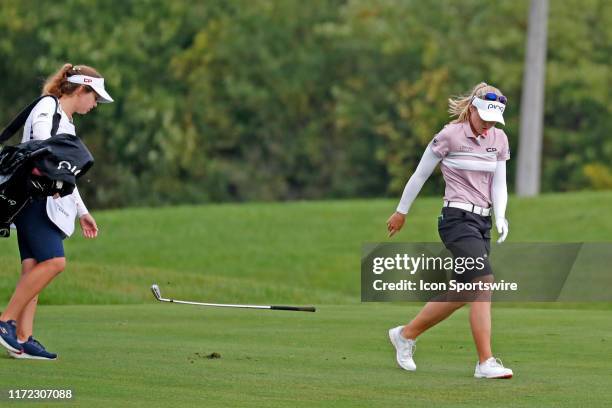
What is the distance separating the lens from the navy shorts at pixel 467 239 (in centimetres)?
940

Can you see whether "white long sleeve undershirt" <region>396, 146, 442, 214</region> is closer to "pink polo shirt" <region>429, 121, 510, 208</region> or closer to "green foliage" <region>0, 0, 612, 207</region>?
"pink polo shirt" <region>429, 121, 510, 208</region>

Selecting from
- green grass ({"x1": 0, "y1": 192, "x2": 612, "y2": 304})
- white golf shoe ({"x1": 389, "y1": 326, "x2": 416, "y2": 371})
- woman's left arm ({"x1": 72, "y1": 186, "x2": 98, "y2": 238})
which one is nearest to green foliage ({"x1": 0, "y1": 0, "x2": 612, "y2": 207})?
green grass ({"x1": 0, "y1": 192, "x2": 612, "y2": 304})

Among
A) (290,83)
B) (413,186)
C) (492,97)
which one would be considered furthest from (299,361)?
(290,83)

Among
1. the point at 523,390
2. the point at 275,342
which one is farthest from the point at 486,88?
the point at 275,342

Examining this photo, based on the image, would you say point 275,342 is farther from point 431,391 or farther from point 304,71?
point 304,71

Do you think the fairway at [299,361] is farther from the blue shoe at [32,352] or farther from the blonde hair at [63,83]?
the blonde hair at [63,83]

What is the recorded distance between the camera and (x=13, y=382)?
28.2ft

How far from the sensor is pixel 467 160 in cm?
956

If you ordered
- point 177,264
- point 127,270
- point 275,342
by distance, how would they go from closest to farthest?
point 275,342 < point 127,270 < point 177,264

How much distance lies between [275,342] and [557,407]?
3.51 metres

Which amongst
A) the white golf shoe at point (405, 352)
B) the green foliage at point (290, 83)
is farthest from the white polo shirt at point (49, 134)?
the green foliage at point (290, 83)

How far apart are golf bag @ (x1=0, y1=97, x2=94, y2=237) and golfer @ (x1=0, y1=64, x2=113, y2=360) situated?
0.16m

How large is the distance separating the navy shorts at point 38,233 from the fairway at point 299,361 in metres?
0.70

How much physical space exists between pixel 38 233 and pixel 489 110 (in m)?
2.97
